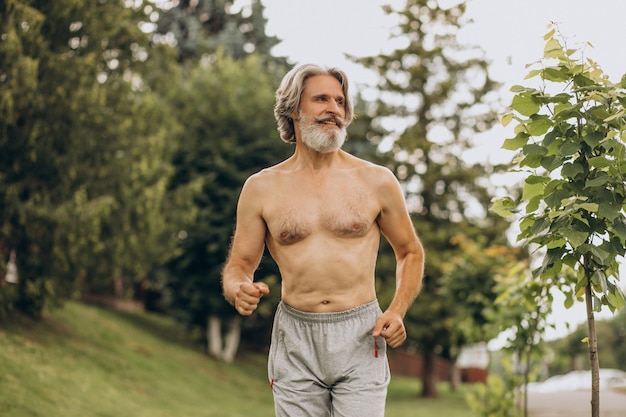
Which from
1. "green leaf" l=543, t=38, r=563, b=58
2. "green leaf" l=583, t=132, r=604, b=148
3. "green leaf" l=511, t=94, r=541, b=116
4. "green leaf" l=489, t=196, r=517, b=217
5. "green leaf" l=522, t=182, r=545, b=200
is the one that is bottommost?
"green leaf" l=489, t=196, r=517, b=217

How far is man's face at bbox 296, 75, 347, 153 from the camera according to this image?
4258 mm

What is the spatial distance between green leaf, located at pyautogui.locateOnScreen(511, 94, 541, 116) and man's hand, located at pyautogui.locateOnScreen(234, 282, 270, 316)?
1514 mm

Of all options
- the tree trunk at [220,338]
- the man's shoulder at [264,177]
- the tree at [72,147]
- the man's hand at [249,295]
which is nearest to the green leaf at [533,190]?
the man's shoulder at [264,177]

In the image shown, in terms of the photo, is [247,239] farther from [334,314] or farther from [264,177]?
[334,314]

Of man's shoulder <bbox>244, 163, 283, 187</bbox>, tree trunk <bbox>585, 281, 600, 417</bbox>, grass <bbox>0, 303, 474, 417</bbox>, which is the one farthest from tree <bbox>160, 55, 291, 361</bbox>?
tree trunk <bbox>585, 281, 600, 417</bbox>

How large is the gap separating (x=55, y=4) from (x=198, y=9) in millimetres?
17300

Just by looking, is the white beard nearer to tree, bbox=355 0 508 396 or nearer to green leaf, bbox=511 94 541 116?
green leaf, bbox=511 94 541 116

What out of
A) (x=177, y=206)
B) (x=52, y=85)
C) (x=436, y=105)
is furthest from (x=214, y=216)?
(x=52, y=85)

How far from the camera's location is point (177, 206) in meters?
22.4

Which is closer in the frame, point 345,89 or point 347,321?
point 347,321

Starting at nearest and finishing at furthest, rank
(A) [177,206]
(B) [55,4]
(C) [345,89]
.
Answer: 1. (C) [345,89]
2. (B) [55,4]
3. (A) [177,206]

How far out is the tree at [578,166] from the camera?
14.0 ft

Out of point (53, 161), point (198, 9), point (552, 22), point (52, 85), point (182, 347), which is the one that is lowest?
point (182, 347)

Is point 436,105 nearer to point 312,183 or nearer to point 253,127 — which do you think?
point 253,127
